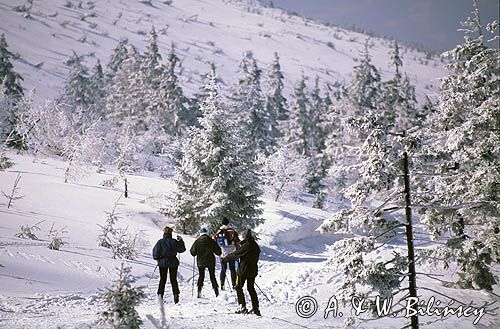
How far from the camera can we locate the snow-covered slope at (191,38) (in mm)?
79963

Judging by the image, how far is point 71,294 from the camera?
35.3 ft

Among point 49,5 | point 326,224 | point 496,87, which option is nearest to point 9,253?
point 326,224

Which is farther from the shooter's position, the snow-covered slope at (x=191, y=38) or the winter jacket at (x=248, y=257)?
the snow-covered slope at (x=191, y=38)

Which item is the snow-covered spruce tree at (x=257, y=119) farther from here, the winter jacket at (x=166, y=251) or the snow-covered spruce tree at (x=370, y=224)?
the snow-covered spruce tree at (x=370, y=224)

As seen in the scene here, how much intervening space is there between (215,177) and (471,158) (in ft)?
37.2

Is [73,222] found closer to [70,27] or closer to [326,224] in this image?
[326,224]

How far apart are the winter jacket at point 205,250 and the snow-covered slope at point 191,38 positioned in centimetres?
5202

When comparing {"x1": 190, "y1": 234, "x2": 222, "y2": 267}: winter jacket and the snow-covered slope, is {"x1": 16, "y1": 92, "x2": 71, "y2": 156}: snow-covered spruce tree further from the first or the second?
the snow-covered slope

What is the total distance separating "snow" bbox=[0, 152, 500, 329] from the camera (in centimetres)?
923

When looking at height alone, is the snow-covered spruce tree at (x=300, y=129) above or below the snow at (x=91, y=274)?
above

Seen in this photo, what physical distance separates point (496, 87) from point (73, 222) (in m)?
16.8

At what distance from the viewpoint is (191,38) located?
400 feet

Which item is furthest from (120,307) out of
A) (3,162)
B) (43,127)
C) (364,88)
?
(364,88)

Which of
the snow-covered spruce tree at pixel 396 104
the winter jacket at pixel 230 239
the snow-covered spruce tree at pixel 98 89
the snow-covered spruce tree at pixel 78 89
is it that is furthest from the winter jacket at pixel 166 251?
the snow-covered spruce tree at pixel 98 89
